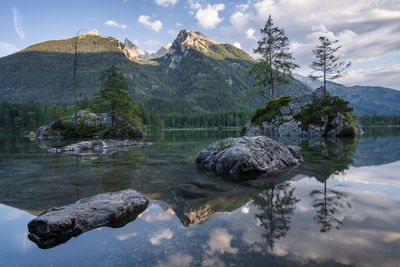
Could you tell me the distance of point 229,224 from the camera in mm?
4312

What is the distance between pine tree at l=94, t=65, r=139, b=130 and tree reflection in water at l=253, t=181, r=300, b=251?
89.7ft

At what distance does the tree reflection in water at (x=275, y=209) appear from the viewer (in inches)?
153

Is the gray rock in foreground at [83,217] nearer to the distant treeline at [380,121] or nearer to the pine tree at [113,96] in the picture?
the pine tree at [113,96]

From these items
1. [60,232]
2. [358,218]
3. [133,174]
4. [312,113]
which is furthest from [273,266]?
[312,113]

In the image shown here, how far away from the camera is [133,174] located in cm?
936

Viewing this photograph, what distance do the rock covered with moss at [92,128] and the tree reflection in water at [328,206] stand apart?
110 ft

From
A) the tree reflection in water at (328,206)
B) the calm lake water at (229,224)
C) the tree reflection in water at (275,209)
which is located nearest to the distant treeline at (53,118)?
the calm lake water at (229,224)

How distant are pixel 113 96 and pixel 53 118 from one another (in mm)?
53980

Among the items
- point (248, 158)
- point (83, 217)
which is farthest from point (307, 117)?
point (83, 217)

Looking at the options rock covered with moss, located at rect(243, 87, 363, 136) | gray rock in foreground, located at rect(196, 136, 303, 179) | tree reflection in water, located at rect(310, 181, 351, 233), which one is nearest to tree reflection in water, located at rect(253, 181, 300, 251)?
tree reflection in water, located at rect(310, 181, 351, 233)

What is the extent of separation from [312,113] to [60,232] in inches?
1326

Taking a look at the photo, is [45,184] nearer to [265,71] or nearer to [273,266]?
[273,266]

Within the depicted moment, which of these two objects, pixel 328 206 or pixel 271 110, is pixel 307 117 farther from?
pixel 328 206

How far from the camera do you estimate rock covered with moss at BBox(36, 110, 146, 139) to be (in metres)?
35.1
